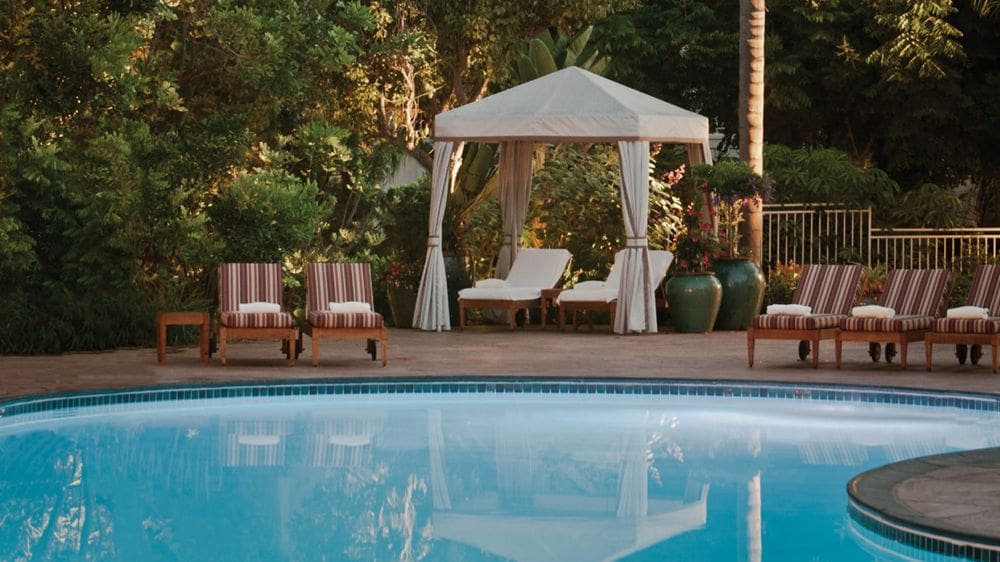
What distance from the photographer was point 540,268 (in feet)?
63.0

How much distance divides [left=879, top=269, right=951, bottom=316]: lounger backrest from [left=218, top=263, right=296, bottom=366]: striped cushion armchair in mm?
5475

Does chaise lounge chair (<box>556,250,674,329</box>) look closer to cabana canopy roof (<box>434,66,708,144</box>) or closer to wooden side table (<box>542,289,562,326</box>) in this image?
wooden side table (<box>542,289,562,326</box>)

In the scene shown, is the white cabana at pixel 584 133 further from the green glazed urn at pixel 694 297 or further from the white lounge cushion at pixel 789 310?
the white lounge cushion at pixel 789 310

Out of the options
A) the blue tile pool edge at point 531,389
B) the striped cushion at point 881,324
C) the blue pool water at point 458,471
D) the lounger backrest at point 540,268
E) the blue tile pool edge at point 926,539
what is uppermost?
the lounger backrest at point 540,268

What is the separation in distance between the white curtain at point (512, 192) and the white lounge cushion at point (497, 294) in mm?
1392

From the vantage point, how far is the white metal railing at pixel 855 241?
2170cm

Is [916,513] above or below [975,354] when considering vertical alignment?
below

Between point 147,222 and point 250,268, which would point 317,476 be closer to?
point 250,268

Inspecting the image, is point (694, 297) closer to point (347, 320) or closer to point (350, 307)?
point (350, 307)

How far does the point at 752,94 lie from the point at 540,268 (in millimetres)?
3514

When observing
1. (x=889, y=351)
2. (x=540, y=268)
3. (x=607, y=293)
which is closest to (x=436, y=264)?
(x=540, y=268)

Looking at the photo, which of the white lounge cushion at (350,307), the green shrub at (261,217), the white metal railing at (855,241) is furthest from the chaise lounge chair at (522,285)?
the white lounge cushion at (350,307)

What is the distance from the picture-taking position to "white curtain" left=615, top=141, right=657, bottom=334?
1758cm

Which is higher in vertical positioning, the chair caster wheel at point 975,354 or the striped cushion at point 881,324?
the striped cushion at point 881,324
